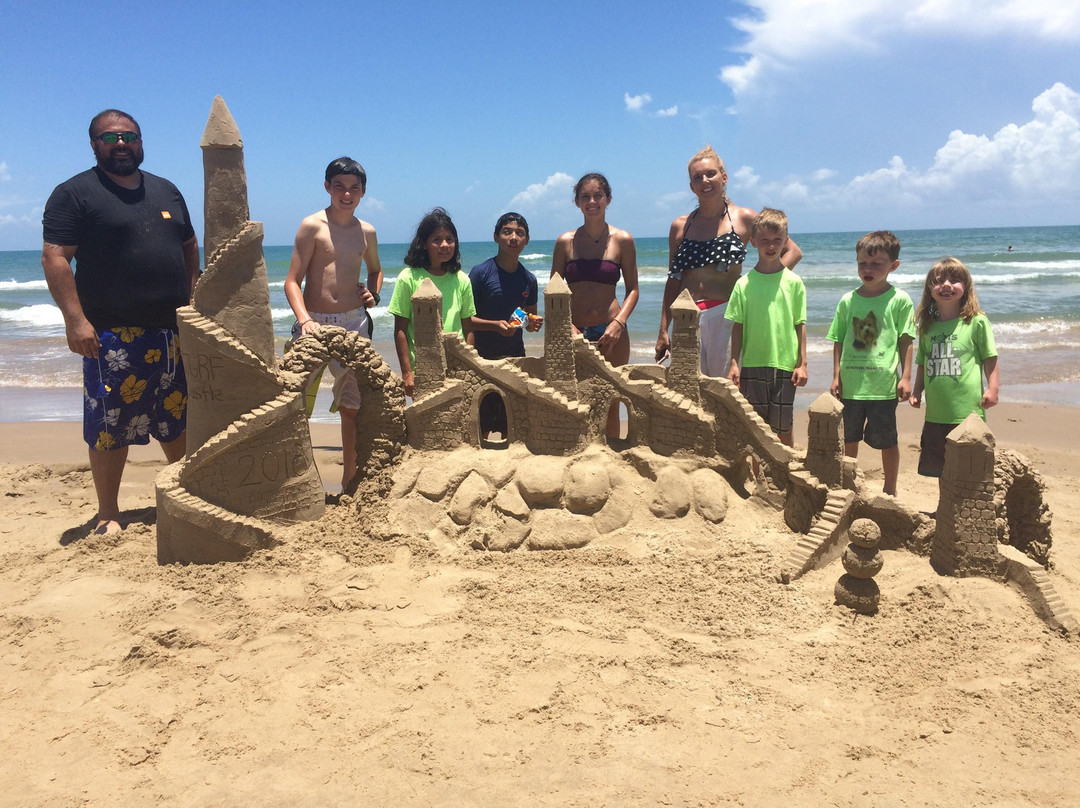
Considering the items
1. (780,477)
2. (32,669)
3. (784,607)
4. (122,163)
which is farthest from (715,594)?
(122,163)

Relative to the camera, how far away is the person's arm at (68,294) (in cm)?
557

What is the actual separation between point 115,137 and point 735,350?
5057 mm

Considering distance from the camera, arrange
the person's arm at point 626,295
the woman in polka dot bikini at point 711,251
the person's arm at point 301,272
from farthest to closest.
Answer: the person's arm at point 626,295
the woman in polka dot bikini at point 711,251
the person's arm at point 301,272

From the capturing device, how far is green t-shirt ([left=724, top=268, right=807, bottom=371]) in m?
6.09

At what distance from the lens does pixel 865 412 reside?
20.2 ft

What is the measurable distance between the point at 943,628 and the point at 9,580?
270 inches

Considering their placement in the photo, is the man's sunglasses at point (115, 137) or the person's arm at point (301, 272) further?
the person's arm at point (301, 272)

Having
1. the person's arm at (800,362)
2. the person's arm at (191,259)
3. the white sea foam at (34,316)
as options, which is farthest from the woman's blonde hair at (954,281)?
the white sea foam at (34,316)

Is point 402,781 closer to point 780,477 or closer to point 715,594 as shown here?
point 715,594

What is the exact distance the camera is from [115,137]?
5.83 meters

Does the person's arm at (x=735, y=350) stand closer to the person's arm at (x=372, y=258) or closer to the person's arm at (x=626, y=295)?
the person's arm at (x=626, y=295)

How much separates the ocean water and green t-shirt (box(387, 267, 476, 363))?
6041mm

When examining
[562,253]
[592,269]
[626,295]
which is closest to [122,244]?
[562,253]

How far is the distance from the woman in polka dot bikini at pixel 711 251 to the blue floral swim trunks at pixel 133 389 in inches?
165
